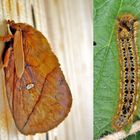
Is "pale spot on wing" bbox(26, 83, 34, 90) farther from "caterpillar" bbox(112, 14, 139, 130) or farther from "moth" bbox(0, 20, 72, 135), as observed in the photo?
"caterpillar" bbox(112, 14, 139, 130)

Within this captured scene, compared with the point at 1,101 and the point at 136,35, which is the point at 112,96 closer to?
the point at 136,35

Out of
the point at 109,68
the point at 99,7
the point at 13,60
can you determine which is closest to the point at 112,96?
the point at 109,68

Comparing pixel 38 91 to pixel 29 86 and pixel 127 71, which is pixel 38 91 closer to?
pixel 29 86

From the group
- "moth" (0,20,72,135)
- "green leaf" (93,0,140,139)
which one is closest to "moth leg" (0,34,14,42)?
"moth" (0,20,72,135)

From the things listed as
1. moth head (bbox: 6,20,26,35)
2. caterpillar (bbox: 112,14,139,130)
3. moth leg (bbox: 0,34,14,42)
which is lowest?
caterpillar (bbox: 112,14,139,130)

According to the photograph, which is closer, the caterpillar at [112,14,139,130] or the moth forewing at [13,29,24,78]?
the moth forewing at [13,29,24,78]

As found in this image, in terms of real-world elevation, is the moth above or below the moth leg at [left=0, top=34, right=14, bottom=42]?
below
